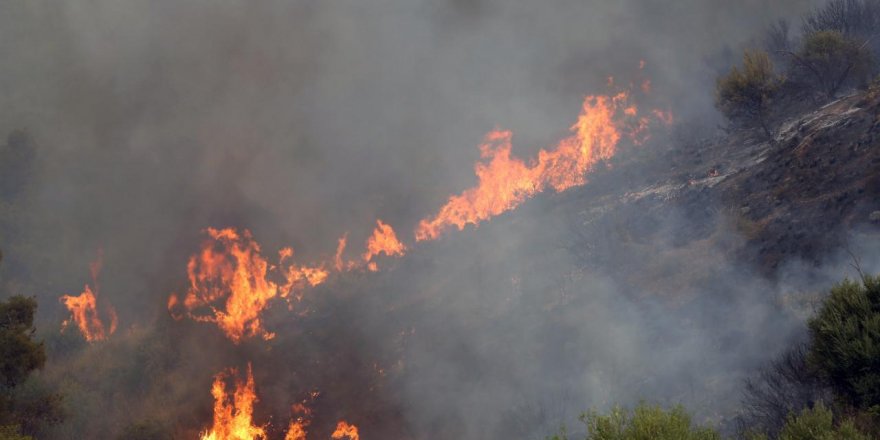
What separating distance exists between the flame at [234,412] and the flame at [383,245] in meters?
8.85

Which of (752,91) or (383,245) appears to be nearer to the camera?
(752,91)

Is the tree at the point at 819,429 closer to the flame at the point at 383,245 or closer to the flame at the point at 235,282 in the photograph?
the flame at the point at 235,282

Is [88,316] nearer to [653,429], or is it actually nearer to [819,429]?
[653,429]

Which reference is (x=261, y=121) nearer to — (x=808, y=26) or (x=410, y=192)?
(x=410, y=192)

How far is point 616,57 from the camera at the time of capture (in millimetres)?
41594

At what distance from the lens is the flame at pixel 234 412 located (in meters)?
20.6

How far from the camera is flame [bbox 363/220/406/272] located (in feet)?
98.0

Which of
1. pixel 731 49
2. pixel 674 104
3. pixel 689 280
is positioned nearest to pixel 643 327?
pixel 689 280

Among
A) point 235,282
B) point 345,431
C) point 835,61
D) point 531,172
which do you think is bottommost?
point 345,431

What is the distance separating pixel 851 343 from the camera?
1022 cm

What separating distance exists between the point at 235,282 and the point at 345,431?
13.2 metres

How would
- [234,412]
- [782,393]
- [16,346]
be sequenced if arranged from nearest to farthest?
[782,393] < [16,346] < [234,412]

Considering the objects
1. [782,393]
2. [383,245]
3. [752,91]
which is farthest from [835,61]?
[383,245]

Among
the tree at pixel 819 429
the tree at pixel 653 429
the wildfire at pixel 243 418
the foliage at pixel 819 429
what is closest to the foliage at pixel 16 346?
the wildfire at pixel 243 418
